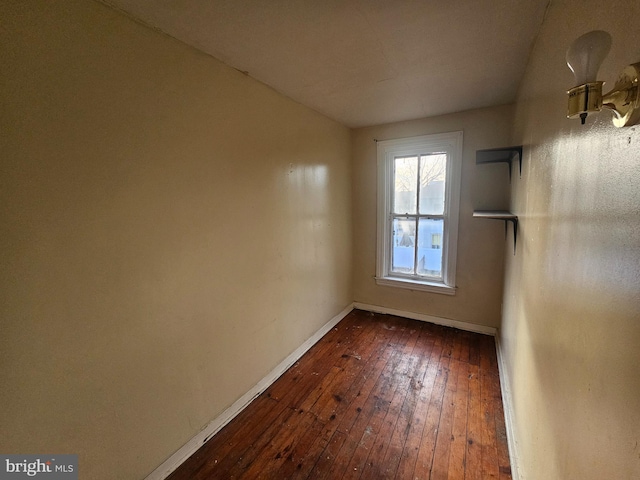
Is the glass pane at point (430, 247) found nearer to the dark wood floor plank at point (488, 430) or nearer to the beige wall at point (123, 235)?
the dark wood floor plank at point (488, 430)

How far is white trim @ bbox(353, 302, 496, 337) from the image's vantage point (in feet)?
9.29

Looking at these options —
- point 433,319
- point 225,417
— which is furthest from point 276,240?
point 433,319

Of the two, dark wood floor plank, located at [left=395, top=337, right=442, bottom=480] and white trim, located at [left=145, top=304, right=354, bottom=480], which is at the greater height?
white trim, located at [left=145, top=304, right=354, bottom=480]

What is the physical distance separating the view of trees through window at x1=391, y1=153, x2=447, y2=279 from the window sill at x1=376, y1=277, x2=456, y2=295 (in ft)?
0.42

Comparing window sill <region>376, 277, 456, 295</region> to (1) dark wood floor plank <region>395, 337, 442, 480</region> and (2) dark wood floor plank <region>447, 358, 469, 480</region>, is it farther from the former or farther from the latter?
(2) dark wood floor plank <region>447, 358, 469, 480</region>

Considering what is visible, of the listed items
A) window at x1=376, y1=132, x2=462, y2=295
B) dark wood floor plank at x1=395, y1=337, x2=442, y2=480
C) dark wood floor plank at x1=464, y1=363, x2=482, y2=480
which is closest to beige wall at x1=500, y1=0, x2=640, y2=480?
dark wood floor plank at x1=464, y1=363, x2=482, y2=480

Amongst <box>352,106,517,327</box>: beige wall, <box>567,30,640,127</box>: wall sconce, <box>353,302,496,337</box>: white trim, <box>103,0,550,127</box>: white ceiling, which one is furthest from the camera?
<box>353,302,496,337</box>: white trim

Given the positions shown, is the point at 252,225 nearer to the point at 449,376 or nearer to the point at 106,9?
the point at 106,9

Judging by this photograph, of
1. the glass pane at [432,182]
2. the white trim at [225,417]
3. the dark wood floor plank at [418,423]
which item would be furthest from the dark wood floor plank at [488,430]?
the glass pane at [432,182]

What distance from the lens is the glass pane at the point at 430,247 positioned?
9.93ft

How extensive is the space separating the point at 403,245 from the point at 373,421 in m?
2.02

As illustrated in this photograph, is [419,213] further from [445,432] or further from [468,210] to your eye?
[445,432]

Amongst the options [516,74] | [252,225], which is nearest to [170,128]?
[252,225]

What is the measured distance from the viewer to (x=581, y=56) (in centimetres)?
52
